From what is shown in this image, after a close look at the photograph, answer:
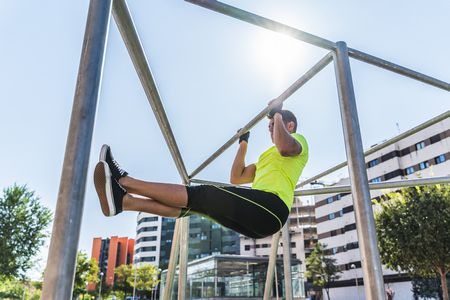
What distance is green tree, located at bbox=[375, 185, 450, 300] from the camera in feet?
58.3

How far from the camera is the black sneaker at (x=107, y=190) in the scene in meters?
1.64

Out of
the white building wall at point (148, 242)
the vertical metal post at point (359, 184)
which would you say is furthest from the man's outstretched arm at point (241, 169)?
the white building wall at point (148, 242)

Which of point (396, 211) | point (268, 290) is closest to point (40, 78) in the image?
point (268, 290)

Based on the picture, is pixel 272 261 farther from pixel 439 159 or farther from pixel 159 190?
pixel 439 159

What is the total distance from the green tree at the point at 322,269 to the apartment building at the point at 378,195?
755 mm

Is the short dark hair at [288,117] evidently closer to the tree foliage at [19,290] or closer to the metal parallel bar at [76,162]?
the metal parallel bar at [76,162]

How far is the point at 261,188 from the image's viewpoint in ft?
6.99

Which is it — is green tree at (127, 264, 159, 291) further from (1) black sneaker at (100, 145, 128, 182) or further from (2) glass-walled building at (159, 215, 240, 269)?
(1) black sneaker at (100, 145, 128, 182)

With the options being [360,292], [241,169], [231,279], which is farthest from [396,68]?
[360,292]

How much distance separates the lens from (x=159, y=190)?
1.84 meters

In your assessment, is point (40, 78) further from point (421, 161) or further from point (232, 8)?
point (421, 161)

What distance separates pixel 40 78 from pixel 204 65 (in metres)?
1.76

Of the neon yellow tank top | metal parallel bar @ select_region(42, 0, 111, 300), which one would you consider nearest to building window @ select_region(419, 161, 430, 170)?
the neon yellow tank top

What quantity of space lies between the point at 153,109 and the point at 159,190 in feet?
2.83
